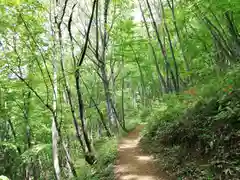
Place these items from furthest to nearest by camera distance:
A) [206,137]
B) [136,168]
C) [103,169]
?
1. [103,169]
2. [136,168]
3. [206,137]

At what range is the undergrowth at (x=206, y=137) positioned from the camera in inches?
157

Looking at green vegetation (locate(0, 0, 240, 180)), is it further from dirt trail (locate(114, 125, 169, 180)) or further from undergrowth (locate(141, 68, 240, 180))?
dirt trail (locate(114, 125, 169, 180))

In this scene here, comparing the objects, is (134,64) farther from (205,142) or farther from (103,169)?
(205,142)

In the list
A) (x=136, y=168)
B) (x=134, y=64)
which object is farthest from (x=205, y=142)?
(x=134, y=64)

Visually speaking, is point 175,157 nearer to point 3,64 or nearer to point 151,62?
point 3,64

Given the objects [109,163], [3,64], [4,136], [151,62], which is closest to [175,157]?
[109,163]

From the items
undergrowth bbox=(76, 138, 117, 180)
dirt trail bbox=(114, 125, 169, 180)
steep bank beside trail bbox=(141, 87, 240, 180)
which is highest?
steep bank beside trail bbox=(141, 87, 240, 180)

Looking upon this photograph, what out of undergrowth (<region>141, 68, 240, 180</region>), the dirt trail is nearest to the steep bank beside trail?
undergrowth (<region>141, 68, 240, 180</region>)

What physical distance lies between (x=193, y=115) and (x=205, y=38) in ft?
22.2

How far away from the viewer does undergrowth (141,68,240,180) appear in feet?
13.1

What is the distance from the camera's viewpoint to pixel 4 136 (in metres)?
15.6

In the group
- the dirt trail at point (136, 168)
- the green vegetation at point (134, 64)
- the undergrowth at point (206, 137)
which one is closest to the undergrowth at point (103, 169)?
the green vegetation at point (134, 64)

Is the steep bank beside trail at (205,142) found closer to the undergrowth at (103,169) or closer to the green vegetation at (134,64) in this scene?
the green vegetation at (134,64)

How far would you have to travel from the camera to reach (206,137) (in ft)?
15.7
